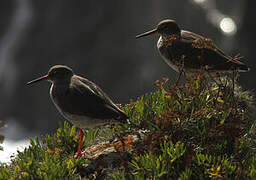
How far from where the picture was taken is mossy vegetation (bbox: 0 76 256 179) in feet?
14.8

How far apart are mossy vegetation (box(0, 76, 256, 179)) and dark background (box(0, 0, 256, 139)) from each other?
11.3 meters

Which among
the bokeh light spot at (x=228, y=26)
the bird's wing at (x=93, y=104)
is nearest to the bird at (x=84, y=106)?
the bird's wing at (x=93, y=104)

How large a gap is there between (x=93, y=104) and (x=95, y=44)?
539 inches

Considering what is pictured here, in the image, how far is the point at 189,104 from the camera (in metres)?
5.61

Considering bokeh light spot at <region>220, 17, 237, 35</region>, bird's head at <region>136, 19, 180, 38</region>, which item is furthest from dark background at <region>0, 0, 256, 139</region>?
bird's head at <region>136, 19, 180, 38</region>

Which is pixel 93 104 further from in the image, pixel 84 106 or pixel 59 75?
pixel 59 75

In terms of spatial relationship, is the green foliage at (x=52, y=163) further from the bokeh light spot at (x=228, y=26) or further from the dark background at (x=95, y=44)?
the bokeh light spot at (x=228, y=26)

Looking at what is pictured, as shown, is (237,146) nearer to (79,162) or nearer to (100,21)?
(79,162)

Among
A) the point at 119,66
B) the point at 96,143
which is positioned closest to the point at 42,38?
the point at 119,66

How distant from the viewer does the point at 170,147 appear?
4.64m

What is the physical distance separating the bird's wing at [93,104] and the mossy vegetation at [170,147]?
0.33 meters

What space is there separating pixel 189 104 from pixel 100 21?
1430cm

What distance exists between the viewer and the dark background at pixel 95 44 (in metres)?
17.8

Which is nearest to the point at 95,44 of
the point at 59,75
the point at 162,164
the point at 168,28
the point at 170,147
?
the point at 168,28
